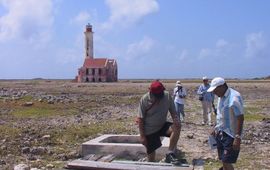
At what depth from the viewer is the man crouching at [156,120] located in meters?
10.8

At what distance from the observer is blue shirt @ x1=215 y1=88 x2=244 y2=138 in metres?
8.65

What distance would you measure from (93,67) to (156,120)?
87394 mm

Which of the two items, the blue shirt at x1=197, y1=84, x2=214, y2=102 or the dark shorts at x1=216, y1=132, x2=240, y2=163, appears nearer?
the dark shorts at x1=216, y1=132, x2=240, y2=163

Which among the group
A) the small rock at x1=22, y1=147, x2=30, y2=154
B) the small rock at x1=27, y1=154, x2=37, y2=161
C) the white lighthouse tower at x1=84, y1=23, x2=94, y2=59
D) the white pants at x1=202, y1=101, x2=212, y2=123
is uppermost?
the white lighthouse tower at x1=84, y1=23, x2=94, y2=59

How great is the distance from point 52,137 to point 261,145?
672cm

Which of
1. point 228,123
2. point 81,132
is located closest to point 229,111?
point 228,123

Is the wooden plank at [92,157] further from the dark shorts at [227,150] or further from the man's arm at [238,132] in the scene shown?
the man's arm at [238,132]

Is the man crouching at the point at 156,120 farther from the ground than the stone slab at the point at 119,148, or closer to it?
farther from the ground

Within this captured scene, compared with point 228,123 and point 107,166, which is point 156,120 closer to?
point 107,166

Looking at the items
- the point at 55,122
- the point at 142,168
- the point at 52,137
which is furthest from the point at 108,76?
the point at 142,168

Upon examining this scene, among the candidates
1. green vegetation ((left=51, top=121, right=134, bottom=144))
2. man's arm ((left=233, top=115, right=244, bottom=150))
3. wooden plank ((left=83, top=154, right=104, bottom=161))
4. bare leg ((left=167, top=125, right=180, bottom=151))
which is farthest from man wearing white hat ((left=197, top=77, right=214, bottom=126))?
man's arm ((left=233, top=115, right=244, bottom=150))

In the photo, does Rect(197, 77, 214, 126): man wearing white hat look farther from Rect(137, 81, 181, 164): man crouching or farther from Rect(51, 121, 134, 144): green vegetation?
Rect(137, 81, 181, 164): man crouching

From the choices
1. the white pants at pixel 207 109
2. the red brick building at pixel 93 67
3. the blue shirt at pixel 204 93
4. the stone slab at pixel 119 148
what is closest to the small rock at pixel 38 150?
the stone slab at pixel 119 148

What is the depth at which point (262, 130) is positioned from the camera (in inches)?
762
